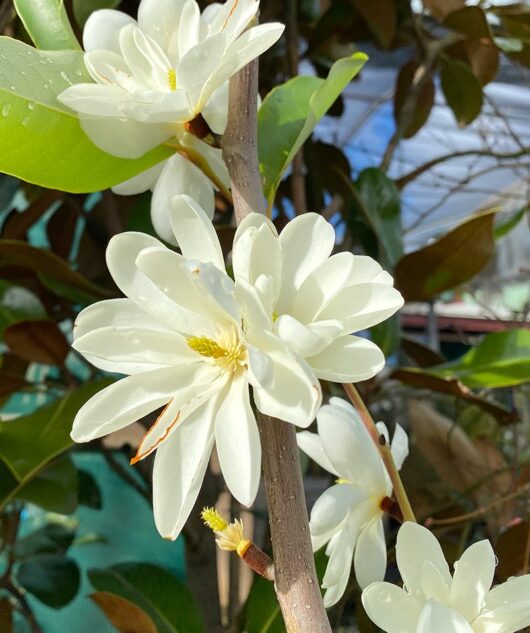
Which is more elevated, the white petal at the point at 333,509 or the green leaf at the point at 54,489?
the white petal at the point at 333,509

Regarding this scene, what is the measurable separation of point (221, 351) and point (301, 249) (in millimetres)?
47

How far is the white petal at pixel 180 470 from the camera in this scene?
23cm

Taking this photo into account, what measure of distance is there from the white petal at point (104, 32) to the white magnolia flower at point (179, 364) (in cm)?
13

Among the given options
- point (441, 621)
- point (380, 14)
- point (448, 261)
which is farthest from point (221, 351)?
point (380, 14)

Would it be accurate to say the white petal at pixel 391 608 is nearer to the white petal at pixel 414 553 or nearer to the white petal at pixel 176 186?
the white petal at pixel 414 553

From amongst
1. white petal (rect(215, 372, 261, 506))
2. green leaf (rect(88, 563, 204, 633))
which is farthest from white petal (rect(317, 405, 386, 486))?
green leaf (rect(88, 563, 204, 633))

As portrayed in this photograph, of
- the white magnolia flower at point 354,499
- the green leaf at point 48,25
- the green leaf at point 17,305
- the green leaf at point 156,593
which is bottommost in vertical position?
the green leaf at point 156,593

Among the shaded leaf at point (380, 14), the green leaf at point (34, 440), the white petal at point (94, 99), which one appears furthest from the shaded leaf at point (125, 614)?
the shaded leaf at point (380, 14)

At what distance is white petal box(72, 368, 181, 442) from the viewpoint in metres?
0.23

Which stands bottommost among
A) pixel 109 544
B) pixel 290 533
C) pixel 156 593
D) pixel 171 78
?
pixel 109 544

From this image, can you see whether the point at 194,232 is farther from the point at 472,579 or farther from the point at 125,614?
the point at 125,614

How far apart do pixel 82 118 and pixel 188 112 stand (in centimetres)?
5

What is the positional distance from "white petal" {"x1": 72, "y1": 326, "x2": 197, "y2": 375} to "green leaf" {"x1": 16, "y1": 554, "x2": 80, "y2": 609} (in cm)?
61

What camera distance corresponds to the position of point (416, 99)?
94 centimetres
